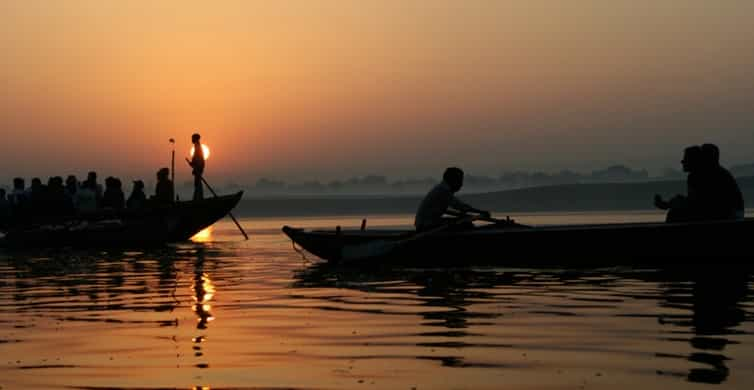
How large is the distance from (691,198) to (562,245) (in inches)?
90.9

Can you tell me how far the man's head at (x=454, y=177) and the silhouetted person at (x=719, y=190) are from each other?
164 inches

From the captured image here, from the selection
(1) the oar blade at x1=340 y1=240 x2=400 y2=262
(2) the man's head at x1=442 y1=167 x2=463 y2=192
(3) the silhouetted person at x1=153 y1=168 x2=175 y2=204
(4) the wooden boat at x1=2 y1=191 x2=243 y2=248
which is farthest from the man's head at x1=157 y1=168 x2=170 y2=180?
(2) the man's head at x1=442 y1=167 x2=463 y2=192

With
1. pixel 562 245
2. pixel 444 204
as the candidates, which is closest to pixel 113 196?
pixel 444 204

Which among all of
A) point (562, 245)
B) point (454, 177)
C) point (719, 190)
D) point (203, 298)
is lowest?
point (203, 298)

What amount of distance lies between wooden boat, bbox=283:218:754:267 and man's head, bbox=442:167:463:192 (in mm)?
855

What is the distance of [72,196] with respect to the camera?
112 ft

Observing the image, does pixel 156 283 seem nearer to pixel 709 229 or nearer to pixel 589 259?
pixel 589 259

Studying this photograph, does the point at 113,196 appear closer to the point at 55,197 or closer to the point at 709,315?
the point at 55,197

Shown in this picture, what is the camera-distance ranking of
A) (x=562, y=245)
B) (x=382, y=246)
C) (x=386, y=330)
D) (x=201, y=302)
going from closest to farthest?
(x=386, y=330) → (x=201, y=302) → (x=562, y=245) → (x=382, y=246)

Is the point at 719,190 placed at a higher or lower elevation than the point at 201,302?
higher

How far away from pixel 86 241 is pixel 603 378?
85.8 feet

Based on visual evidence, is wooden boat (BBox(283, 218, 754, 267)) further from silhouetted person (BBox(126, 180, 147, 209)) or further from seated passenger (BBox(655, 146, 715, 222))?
silhouetted person (BBox(126, 180, 147, 209))

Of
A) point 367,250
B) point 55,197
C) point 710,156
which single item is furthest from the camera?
point 55,197

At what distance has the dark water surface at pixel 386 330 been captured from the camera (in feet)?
27.2
